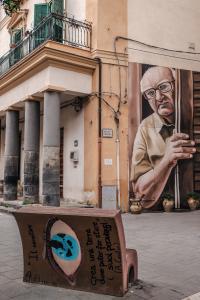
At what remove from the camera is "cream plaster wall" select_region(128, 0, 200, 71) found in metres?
13.6

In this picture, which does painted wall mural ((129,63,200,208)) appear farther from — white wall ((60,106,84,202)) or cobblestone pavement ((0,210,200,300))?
cobblestone pavement ((0,210,200,300))

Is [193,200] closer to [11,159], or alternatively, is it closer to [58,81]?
[58,81]

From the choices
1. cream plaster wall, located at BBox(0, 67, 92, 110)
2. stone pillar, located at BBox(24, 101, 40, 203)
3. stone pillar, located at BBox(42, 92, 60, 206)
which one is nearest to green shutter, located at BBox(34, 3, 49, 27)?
cream plaster wall, located at BBox(0, 67, 92, 110)

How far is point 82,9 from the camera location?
13672 millimetres

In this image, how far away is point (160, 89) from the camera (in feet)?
45.1

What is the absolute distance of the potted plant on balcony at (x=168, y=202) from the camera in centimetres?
1322

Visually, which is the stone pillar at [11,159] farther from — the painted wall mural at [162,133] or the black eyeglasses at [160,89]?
the black eyeglasses at [160,89]

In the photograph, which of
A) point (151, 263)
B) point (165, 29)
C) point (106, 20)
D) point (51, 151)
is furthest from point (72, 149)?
point (151, 263)

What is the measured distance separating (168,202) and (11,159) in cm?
621

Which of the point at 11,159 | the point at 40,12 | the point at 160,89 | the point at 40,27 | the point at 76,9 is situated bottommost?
the point at 11,159

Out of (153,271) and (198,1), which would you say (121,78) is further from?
(153,271)

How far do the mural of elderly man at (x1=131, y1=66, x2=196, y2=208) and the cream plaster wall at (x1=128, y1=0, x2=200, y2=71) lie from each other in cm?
59

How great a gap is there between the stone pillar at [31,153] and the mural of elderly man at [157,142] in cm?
341

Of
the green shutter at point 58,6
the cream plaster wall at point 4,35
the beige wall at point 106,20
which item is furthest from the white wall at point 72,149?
the cream plaster wall at point 4,35
